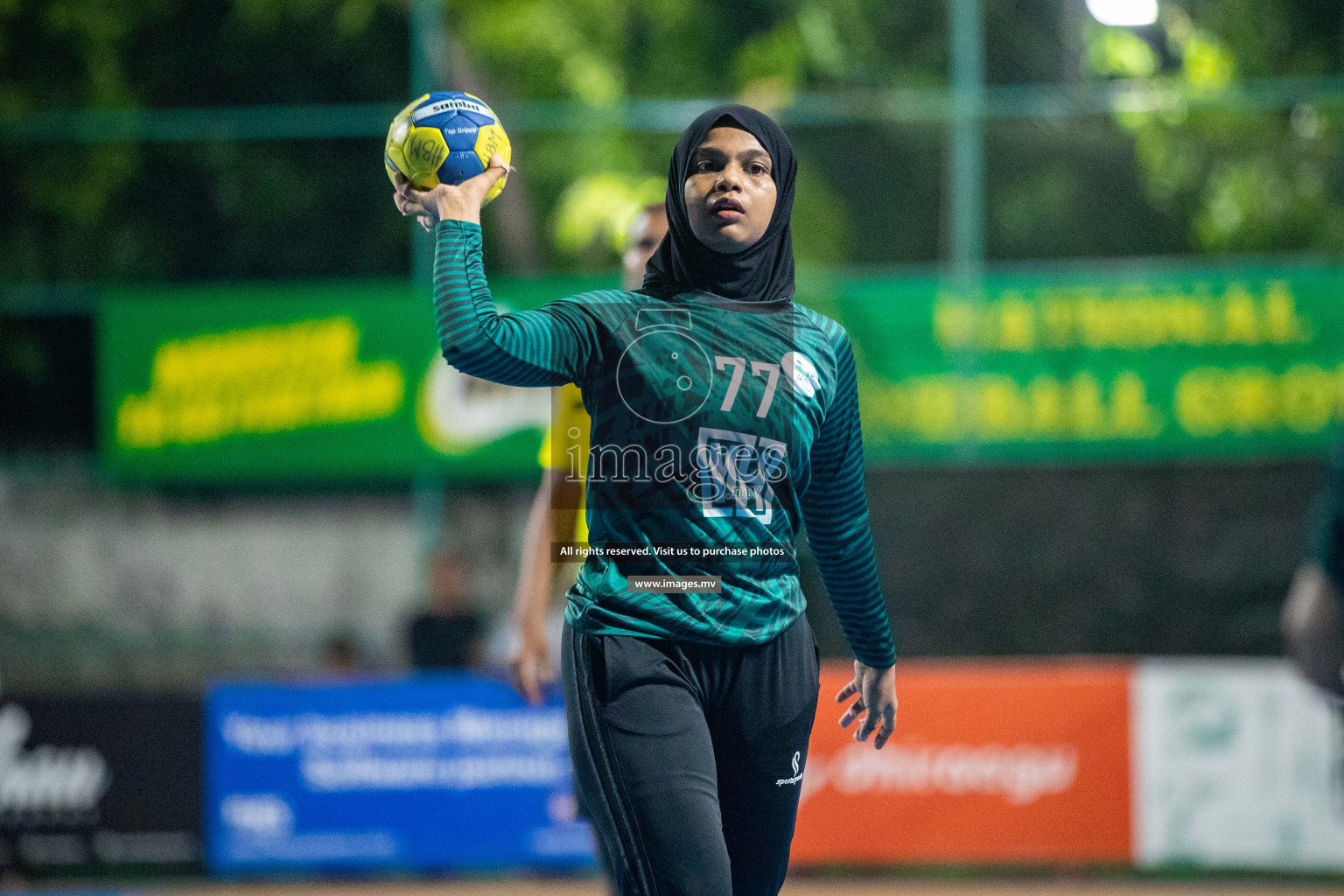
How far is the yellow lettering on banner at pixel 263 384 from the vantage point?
34.1 feet

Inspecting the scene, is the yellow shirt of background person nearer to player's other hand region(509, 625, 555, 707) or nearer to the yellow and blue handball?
player's other hand region(509, 625, 555, 707)

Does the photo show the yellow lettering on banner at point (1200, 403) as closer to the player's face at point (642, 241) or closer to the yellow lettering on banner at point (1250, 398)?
the yellow lettering on banner at point (1250, 398)

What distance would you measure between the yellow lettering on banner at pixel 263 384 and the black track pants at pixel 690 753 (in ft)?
25.7

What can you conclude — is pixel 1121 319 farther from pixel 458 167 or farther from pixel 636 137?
pixel 458 167

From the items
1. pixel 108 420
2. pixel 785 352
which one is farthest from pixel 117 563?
pixel 785 352

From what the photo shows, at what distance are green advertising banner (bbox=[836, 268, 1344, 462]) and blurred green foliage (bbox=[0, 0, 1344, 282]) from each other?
144 cm

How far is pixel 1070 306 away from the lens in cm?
1020

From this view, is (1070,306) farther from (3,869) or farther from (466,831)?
(3,869)

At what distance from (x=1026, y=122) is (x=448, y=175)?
9.57m

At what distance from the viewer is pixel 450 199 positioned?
2.65m

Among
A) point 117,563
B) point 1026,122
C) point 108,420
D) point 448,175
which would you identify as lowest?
point 117,563

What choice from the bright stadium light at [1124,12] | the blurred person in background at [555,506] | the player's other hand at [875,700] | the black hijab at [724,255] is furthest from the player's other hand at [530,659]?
the bright stadium light at [1124,12]

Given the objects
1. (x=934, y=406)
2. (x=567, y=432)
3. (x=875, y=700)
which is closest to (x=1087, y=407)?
(x=934, y=406)

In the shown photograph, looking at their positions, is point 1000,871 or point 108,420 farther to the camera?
point 108,420
